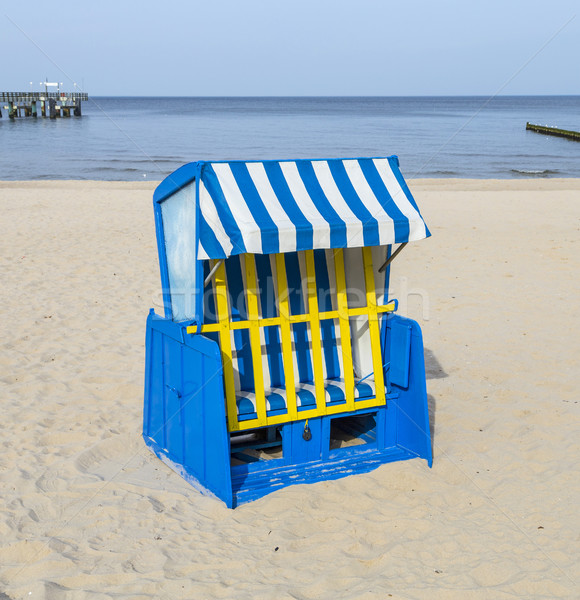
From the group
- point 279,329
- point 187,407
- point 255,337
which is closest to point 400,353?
point 279,329

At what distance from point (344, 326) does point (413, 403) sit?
738 millimetres

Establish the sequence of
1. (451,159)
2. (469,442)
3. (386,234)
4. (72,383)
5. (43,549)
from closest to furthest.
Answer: (43,549)
(386,234)
(469,442)
(72,383)
(451,159)

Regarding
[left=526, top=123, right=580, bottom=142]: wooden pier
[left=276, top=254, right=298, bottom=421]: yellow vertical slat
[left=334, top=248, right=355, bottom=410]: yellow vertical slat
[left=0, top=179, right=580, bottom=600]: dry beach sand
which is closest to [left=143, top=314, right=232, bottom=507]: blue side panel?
[left=0, top=179, right=580, bottom=600]: dry beach sand

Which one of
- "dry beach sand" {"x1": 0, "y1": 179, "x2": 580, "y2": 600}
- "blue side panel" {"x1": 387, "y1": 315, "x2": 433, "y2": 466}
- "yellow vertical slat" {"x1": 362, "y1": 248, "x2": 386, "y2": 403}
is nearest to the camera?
"dry beach sand" {"x1": 0, "y1": 179, "x2": 580, "y2": 600}

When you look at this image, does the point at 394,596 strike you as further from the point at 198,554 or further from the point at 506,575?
the point at 198,554

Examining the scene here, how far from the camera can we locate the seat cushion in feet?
13.9

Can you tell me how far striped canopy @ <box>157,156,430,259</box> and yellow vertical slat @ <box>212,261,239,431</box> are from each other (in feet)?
1.54

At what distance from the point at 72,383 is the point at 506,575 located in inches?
161

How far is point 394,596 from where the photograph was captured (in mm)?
3209

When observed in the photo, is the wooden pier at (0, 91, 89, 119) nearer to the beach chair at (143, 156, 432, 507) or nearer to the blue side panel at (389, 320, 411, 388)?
the beach chair at (143, 156, 432, 507)

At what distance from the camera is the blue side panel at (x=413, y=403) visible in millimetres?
4477

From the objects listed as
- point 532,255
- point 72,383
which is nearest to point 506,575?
point 72,383

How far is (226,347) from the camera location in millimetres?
4234

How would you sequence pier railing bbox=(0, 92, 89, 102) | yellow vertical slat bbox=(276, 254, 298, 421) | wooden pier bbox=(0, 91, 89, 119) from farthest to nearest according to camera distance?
wooden pier bbox=(0, 91, 89, 119)
pier railing bbox=(0, 92, 89, 102)
yellow vertical slat bbox=(276, 254, 298, 421)
